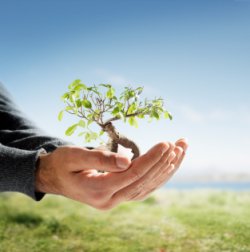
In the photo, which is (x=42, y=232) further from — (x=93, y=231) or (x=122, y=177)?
(x=122, y=177)

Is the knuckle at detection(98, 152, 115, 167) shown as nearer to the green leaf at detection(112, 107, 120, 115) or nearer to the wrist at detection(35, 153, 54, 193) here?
the wrist at detection(35, 153, 54, 193)

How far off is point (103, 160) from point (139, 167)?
7 centimetres

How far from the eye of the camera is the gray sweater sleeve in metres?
0.71

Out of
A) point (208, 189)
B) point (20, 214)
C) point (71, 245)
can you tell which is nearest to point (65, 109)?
point (71, 245)

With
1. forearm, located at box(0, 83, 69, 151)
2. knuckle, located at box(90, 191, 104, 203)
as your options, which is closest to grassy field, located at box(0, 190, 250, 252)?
forearm, located at box(0, 83, 69, 151)

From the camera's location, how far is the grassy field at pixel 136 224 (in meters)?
2.17

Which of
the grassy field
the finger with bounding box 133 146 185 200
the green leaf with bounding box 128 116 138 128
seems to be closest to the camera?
the finger with bounding box 133 146 185 200

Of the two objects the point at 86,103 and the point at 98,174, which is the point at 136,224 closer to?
the point at 86,103

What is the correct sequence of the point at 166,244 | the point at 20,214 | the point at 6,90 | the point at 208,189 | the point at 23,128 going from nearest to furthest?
the point at 23,128 < the point at 6,90 < the point at 166,244 < the point at 20,214 < the point at 208,189

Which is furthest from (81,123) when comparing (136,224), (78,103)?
(136,224)

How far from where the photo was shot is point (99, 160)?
63 cm

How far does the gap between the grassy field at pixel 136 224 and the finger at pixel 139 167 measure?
1.53m

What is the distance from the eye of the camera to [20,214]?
2.58 metres

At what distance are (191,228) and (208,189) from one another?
0.61m
